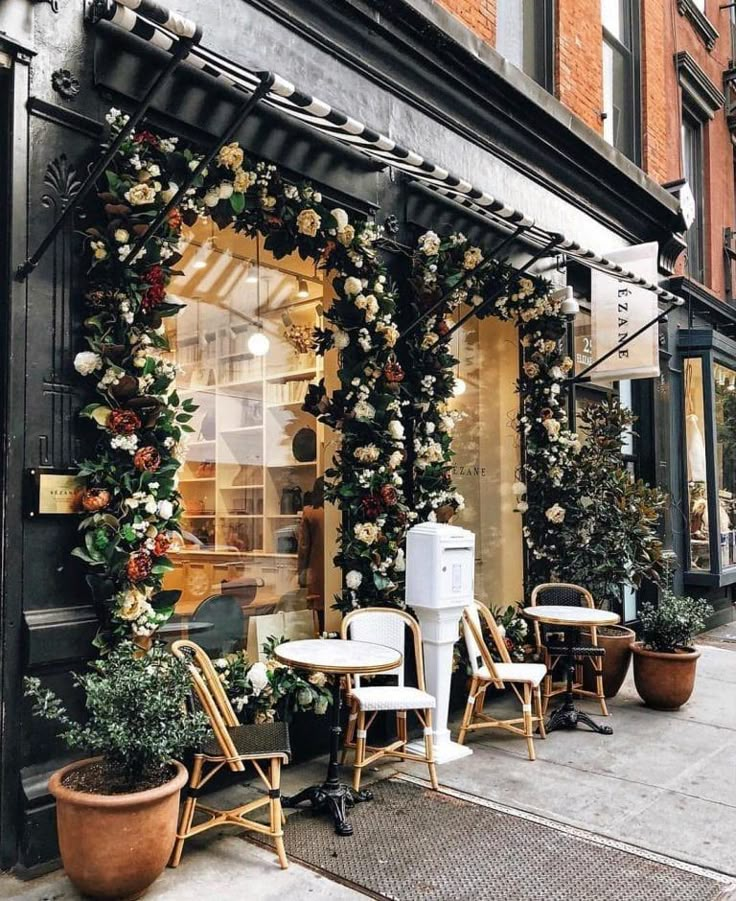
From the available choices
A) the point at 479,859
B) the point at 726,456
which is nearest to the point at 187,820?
the point at 479,859

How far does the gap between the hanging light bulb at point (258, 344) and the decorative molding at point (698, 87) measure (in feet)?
30.5

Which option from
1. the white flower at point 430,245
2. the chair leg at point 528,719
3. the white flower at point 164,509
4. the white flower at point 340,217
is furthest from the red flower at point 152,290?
the chair leg at point 528,719

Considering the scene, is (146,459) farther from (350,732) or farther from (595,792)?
(595,792)

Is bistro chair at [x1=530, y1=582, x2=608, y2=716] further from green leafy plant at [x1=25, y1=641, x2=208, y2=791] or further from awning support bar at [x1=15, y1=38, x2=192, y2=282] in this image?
awning support bar at [x1=15, y1=38, x2=192, y2=282]

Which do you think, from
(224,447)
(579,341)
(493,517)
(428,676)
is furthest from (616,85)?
(428,676)

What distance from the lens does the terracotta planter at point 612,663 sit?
23.4 ft

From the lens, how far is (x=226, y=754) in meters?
3.93

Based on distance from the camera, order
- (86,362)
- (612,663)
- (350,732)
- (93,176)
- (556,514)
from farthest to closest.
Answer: (556,514) < (612,663) < (350,732) < (86,362) < (93,176)

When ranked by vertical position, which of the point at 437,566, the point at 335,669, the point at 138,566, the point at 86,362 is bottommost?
the point at 335,669

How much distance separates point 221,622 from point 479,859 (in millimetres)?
2231

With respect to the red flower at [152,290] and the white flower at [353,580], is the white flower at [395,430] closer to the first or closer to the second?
the white flower at [353,580]

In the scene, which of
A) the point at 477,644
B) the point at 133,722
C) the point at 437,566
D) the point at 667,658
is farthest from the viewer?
the point at 667,658

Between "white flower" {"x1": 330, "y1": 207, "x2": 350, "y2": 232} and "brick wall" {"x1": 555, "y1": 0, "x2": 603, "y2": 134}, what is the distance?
4.49m

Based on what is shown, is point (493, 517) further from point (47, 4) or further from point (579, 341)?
point (47, 4)
